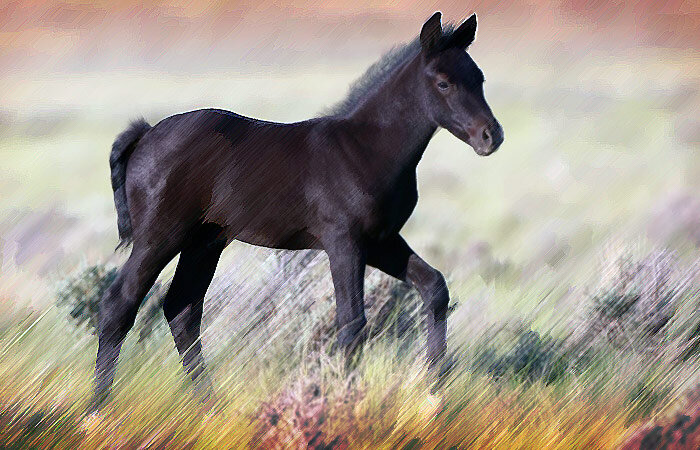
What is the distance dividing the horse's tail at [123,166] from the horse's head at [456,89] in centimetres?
199

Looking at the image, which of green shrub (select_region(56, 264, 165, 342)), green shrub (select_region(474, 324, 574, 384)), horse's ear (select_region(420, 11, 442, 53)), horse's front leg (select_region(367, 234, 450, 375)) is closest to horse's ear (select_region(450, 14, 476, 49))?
horse's ear (select_region(420, 11, 442, 53))

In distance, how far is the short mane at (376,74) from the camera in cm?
686

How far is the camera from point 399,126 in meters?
6.66

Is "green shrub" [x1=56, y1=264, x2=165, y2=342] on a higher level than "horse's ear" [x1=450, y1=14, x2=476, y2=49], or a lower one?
higher

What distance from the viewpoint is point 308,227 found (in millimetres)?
6777

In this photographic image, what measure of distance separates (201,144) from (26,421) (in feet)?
6.64

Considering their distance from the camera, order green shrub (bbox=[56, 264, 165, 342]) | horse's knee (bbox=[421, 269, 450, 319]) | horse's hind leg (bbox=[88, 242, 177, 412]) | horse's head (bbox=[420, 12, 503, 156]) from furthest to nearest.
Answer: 1. green shrub (bbox=[56, 264, 165, 342])
2. horse's hind leg (bbox=[88, 242, 177, 412])
3. horse's knee (bbox=[421, 269, 450, 319])
4. horse's head (bbox=[420, 12, 503, 156])

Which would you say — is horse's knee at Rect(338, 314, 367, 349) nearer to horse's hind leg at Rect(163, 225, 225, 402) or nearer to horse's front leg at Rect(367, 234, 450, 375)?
horse's front leg at Rect(367, 234, 450, 375)

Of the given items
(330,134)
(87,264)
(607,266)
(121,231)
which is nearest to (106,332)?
(121,231)

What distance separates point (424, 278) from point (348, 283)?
0.52 m

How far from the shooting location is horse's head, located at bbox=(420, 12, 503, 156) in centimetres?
633

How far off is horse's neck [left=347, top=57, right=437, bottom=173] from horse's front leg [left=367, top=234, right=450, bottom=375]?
523 millimetres

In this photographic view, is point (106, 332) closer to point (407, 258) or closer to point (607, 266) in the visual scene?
point (407, 258)

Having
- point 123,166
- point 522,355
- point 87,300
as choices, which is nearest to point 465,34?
point 522,355
